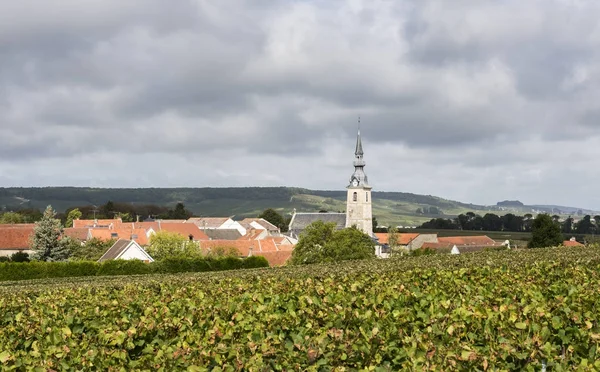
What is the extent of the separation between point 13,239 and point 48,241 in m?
20.6

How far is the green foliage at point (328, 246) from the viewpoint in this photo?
72.3m

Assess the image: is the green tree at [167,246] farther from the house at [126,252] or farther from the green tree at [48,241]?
the green tree at [48,241]

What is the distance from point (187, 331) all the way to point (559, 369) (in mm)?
5297

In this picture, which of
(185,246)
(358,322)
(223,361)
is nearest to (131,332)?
(223,361)

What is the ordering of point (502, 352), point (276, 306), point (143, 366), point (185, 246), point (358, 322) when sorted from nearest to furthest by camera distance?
point (502, 352) < point (143, 366) < point (358, 322) < point (276, 306) < point (185, 246)

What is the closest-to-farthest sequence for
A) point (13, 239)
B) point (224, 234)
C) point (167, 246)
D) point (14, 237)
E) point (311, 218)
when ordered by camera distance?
point (167, 246) < point (13, 239) < point (14, 237) < point (224, 234) < point (311, 218)

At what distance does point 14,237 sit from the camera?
95375 mm

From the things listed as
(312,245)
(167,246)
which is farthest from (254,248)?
(312,245)

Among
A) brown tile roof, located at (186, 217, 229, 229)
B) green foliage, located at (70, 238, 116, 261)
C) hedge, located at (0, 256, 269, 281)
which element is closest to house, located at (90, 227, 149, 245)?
green foliage, located at (70, 238, 116, 261)

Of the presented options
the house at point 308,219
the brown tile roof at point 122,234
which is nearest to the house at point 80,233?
the brown tile roof at point 122,234

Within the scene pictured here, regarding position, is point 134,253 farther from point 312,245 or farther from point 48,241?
point 312,245

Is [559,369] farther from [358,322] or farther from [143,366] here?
[143,366]

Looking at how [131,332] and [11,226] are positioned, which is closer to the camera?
[131,332]

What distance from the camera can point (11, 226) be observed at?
99.2 m
